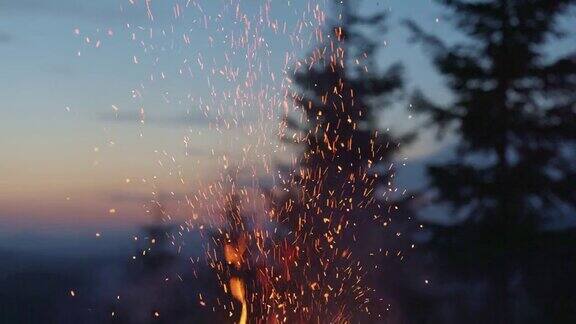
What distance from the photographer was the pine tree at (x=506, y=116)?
69.8 feet

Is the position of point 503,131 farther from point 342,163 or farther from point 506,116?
point 342,163

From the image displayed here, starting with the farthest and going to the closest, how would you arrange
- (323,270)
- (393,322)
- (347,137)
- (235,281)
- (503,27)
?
(347,137) → (393,322) → (323,270) → (503,27) → (235,281)

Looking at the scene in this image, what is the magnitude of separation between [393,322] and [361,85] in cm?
568

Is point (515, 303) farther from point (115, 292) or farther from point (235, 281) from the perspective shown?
point (115, 292)

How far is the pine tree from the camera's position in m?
21.3

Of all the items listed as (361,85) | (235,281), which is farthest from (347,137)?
(235,281)

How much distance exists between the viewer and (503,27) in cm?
Answer: 2127

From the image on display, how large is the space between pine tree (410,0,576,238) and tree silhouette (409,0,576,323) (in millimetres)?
19

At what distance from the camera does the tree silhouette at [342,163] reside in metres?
24.4

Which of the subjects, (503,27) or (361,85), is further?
(361,85)

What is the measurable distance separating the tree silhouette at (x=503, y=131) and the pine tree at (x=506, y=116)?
19 millimetres

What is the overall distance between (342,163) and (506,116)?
19.1 ft

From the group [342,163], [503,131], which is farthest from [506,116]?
[342,163]

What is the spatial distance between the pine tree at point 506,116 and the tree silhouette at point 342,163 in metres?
3.52
